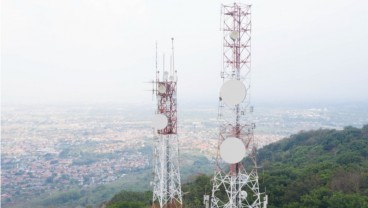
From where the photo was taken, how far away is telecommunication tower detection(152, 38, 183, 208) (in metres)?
9.58

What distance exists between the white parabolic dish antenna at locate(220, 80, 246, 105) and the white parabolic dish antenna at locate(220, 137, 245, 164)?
673 mm

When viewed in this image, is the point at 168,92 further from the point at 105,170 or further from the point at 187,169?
the point at 105,170

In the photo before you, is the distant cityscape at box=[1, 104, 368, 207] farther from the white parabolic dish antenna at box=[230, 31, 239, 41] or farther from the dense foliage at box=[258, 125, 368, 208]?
the white parabolic dish antenna at box=[230, 31, 239, 41]

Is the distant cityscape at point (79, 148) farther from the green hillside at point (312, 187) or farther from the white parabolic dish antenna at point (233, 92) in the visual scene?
the white parabolic dish antenna at point (233, 92)

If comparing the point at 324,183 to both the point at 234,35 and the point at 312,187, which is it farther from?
the point at 234,35

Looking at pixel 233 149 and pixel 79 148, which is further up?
pixel 233 149

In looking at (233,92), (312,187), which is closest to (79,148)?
(312,187)

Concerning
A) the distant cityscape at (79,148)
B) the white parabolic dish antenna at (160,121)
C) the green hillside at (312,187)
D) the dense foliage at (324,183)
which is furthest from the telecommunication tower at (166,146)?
the distant cityscape at (79,148)

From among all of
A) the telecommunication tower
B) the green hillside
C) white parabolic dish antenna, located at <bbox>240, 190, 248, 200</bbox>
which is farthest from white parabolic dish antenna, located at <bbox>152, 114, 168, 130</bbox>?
the green hillside

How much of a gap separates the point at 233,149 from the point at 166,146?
9.47ft

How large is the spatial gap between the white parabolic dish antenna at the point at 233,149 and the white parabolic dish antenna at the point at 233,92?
26.5 inches

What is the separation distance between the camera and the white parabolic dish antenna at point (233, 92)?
275 inches

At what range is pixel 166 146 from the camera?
9633 mm

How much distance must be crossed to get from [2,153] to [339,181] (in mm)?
43575
